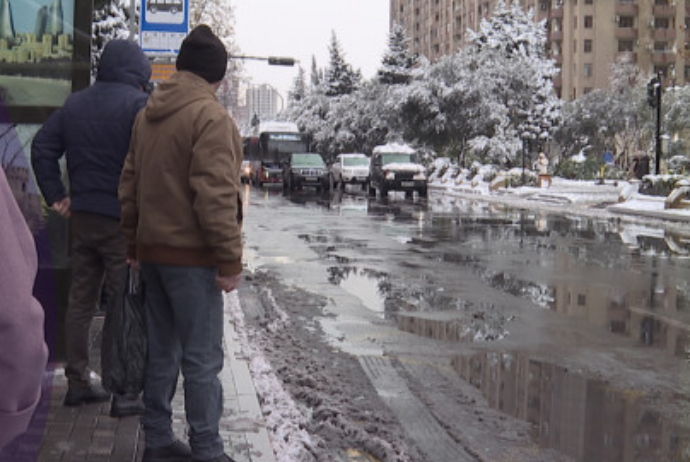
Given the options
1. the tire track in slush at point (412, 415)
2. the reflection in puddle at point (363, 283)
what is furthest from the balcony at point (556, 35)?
the tire track in slush at point (412, 415)

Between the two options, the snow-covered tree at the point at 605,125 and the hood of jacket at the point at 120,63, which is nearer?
the hood of jacket at the point at 120,63

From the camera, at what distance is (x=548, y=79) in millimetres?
69688

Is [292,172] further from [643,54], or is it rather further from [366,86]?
[643,54]

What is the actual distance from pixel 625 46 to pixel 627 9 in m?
4.17

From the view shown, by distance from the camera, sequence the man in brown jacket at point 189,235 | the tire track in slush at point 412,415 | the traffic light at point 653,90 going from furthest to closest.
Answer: the traffic light at point 653,90, the tire track in slush at point 412,415, the man in brown jacket at point 189,235

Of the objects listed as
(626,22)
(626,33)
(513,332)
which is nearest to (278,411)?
(513,332)

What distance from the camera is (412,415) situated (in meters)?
5.44

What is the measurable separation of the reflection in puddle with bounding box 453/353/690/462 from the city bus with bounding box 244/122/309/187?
4145cm

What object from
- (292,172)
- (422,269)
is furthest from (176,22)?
(292,172)

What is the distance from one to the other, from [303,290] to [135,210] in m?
6.29

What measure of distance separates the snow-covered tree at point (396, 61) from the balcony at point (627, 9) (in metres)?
37.7

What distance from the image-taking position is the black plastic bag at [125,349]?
4129mm

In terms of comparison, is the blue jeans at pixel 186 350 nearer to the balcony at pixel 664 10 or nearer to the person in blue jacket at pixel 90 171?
the person in blue jacket at pixel 90 171


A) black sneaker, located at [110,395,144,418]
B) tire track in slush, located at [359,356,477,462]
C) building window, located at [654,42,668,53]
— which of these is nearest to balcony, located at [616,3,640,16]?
building window, located at [654,42,668,53]
